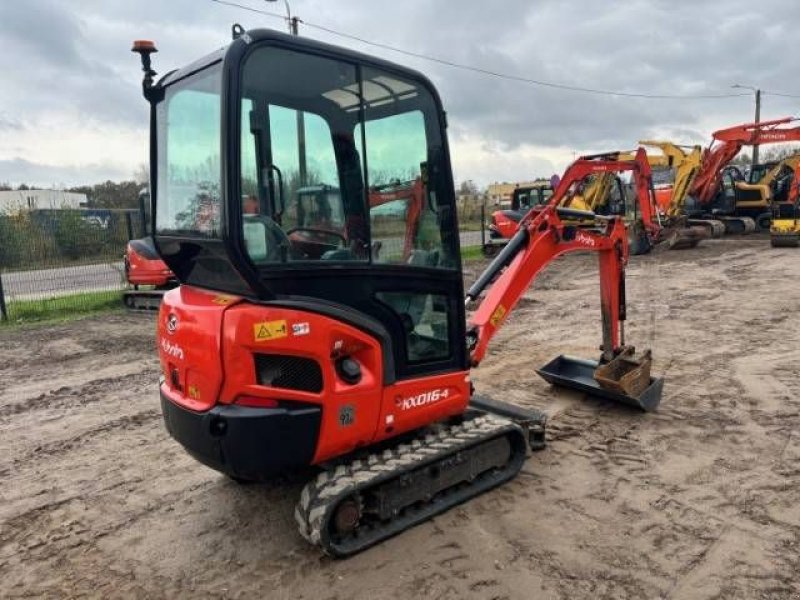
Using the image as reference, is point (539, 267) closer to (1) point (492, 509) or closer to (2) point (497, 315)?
(2) point (497, 315)

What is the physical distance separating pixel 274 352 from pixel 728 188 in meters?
21.0

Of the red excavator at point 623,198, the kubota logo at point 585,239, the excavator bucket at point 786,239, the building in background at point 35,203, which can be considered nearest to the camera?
the kubota logo at point 585,239

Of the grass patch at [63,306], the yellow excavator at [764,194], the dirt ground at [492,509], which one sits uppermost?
the yellow excavator at [764,194]

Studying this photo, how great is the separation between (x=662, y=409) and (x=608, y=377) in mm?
526

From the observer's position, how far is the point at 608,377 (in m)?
5.31

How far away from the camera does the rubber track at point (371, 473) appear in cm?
313

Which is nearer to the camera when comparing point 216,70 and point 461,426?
point 216,70

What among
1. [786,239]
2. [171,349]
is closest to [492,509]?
[171,349]

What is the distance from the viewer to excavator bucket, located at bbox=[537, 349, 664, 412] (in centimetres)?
511

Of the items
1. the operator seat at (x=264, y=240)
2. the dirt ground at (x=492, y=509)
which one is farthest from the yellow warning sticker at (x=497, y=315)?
the operator seat at (x=264, y=240)

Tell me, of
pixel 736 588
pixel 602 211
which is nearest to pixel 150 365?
pixel 736 588

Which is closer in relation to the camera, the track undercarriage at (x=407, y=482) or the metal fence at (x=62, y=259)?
the track undercarriage at (x=407, y=482)

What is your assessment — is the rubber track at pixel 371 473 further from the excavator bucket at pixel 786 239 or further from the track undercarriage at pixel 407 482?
the excavator bucket at pixel 786 239

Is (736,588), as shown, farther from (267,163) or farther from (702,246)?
(702,246)
